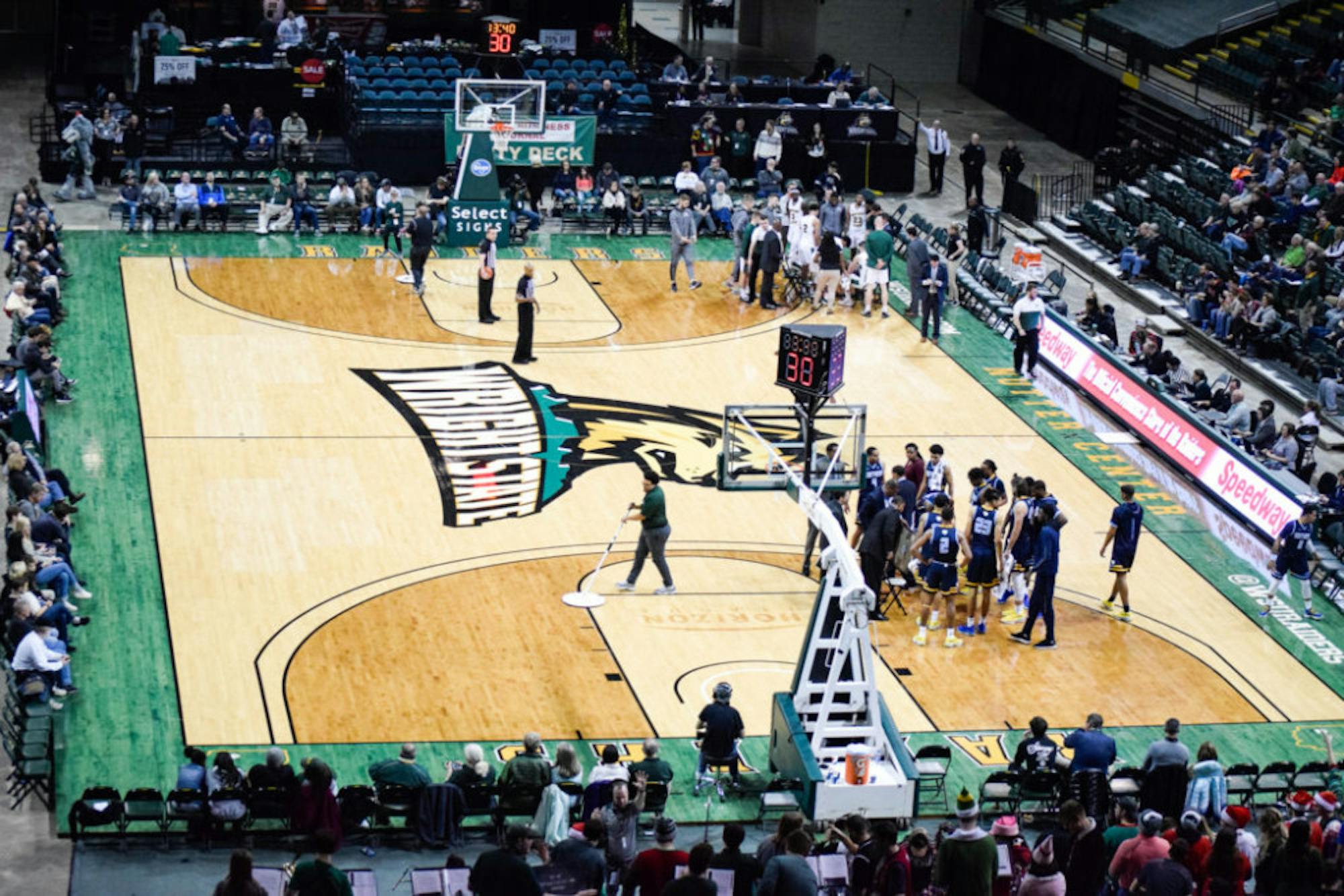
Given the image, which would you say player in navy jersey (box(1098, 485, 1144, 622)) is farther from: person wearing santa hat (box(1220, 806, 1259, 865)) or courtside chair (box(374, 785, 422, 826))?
courtside chair (box(374, 785, 422, 826))

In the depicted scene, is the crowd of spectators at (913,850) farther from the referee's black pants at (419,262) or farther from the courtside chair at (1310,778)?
the referee's black pants at (419,262)

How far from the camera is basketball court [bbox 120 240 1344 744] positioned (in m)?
22.3

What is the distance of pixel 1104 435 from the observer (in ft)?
102

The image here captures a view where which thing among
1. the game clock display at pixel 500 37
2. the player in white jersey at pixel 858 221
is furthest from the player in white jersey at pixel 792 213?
the game clock display at pixel 500 37

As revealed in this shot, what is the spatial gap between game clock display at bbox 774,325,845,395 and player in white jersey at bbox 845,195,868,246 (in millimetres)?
15712

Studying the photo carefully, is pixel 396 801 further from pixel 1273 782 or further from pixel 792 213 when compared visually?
pixel 792 213

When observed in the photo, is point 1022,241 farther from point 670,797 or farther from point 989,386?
point 670,797

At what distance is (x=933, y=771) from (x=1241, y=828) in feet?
11.6

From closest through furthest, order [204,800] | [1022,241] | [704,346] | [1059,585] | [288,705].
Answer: [204,800] < [288,705] < [1059,585] < [704,346] < [1022,241]

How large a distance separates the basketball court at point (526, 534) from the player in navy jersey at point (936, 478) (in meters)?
1.77

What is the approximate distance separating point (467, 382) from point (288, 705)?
10.6 m

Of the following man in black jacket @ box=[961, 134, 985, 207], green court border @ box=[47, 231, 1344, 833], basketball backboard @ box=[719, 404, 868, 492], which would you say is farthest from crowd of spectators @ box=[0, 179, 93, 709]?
man in black jacket @ box=[961, 134, 985, 207]

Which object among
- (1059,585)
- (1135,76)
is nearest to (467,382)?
(1059,585)

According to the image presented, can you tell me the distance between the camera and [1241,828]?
682 inches
